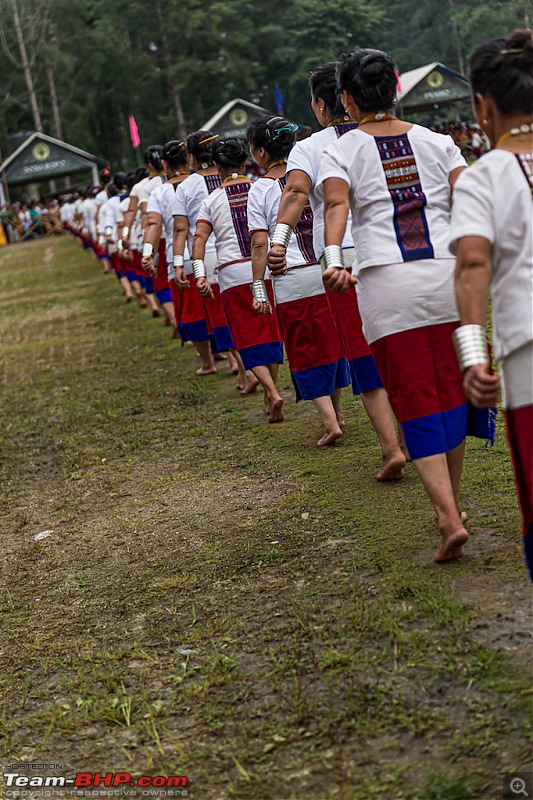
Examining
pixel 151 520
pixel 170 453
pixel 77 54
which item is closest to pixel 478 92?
pixel 151 520

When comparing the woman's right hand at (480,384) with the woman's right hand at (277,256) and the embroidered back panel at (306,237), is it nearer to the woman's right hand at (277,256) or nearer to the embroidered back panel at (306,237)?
the woman's right hand at (277,256)

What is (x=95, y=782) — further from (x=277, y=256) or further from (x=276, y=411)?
(x=276, y=411)

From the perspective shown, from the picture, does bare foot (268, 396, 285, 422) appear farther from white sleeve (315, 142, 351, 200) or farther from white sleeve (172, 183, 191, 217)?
white sleeve (315, 142, 351, 200)

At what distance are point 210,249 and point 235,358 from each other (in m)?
0.99

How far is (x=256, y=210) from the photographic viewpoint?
21.2 feet

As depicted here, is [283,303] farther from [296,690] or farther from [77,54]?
[77,54]

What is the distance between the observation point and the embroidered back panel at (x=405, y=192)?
13.4 feet

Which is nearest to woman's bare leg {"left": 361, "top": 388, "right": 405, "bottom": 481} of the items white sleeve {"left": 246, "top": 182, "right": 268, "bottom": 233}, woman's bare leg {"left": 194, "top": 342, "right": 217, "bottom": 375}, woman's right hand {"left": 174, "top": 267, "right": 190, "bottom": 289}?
white sleeve {"left": 246, "top": 182, "right": 268, "bottom": 233}

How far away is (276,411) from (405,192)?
335 centimetres

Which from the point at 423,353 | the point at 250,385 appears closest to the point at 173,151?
the point at 250,385

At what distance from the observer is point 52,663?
4.08 metres

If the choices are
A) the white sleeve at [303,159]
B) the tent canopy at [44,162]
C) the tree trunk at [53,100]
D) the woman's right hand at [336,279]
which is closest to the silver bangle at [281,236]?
the white sleeve at [303,159]

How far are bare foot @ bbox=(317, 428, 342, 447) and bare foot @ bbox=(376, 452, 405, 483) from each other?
97 cm

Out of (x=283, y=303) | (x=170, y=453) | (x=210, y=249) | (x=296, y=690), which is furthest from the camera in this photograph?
(x=210, y=249)
